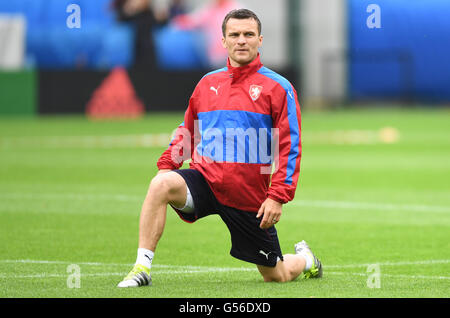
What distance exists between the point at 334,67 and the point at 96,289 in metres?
36.5

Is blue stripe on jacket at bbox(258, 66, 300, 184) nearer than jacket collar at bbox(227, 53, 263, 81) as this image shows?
A: Yes

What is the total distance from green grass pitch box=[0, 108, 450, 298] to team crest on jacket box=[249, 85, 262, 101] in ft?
4.56

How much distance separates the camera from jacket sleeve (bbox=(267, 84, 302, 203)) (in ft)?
24.7

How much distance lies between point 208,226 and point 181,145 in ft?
12.7

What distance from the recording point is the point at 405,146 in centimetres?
2314

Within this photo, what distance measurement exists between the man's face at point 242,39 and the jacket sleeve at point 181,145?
19.0 inches

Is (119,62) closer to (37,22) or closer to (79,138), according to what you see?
(37,22)

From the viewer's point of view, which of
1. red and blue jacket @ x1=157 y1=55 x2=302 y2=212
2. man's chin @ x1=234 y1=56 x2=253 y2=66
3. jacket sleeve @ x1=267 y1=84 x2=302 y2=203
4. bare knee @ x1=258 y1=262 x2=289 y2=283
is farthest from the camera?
bare knee @ x1=258 y1=262 x2=289 y2=283

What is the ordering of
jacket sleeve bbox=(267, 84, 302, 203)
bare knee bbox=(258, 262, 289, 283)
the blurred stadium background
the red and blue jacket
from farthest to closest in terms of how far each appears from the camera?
the blurred stadium background → bare knee bbox=(258, 262, 289, 283) → the red and blue jacket → jacket sleeve bbox=(267, 84, 302, 203)

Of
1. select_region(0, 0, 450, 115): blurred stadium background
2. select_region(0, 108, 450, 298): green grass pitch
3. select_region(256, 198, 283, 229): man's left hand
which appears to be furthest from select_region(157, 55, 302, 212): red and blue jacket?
select_region(0, 0, 450, 115): blurred stadium background

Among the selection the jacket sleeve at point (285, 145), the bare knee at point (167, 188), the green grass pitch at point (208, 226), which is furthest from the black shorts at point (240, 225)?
the jacket sleeve at point (285, 145)

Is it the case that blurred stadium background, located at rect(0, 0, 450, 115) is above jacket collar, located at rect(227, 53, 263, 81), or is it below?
below

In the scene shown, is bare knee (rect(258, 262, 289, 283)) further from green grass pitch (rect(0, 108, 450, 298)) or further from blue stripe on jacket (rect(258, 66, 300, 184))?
blue stripe on jacket (rect(258, 66, 300, 184))
